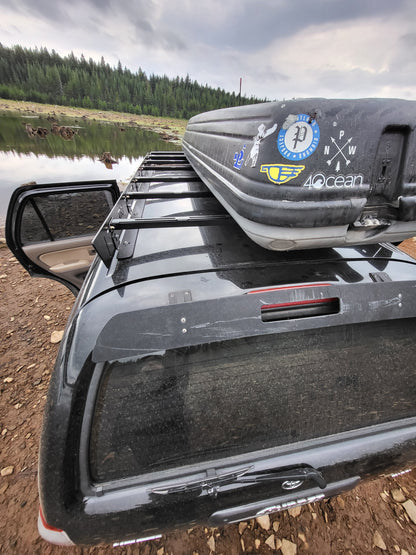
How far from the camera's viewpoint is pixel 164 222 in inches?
60.1

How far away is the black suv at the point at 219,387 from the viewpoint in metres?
0.93

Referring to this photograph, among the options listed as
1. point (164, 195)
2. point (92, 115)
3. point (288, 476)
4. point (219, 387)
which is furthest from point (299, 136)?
point (92, 115)

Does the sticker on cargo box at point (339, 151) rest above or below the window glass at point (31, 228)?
above

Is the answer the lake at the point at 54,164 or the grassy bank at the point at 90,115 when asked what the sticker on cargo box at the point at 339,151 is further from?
the grassy bank at the point at 90,115

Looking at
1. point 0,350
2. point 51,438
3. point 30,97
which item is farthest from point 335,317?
point 30,97

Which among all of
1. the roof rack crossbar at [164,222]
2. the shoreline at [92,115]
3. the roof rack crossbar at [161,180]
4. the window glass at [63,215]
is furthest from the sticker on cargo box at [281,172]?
the shoreline at [92,115]

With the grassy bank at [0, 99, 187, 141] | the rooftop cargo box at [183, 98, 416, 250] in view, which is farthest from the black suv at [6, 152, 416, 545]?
the grassy bank at [0, 99, 187, 141]

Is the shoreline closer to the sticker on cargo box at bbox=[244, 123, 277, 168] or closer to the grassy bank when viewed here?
the grassy bank

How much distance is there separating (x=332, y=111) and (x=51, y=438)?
1638 mm

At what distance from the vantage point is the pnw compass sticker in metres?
0.99

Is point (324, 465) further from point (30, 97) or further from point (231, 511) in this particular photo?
point (30, 97)

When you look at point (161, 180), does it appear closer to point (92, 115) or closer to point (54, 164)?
point (54, 164)

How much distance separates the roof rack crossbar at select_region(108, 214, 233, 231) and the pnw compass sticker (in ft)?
2.20

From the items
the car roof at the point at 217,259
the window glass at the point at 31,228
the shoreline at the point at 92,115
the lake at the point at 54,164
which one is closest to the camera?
the car roof at the point at 217,259
